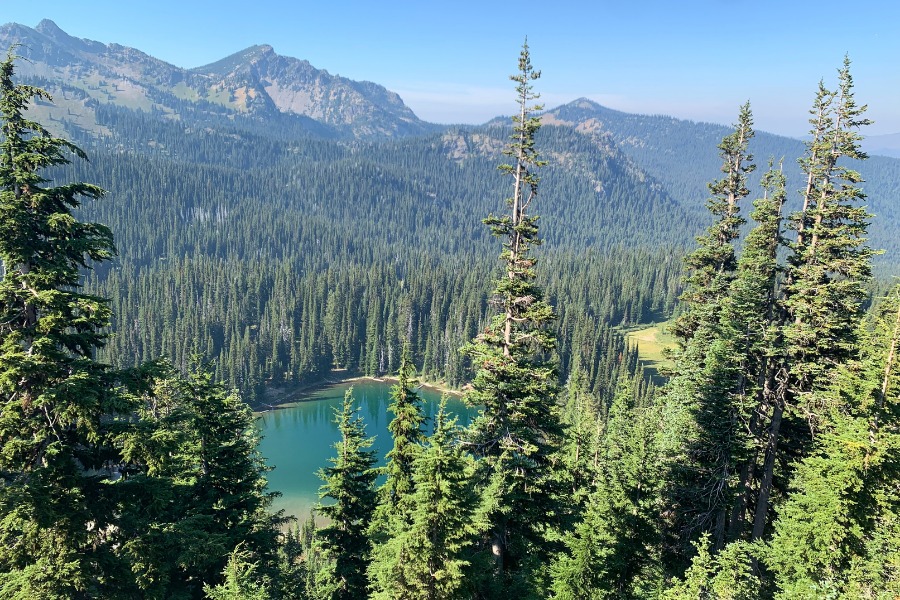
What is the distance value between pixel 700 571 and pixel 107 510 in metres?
16.3

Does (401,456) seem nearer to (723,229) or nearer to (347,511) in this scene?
(347,511)

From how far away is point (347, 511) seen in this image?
24656 mm

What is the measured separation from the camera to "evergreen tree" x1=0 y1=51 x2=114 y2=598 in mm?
11766

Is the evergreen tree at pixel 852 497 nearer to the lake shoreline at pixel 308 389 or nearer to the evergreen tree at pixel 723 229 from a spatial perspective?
the evergreen tree at pixel 723 229

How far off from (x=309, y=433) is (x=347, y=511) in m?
89.6

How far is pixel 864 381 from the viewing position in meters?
17.8

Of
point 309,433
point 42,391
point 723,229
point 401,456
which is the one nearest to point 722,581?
point 401,456

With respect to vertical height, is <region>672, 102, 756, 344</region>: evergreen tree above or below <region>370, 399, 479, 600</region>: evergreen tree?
above

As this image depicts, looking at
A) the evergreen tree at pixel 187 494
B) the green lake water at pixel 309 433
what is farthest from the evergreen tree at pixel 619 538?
the green lake water at pixel 309 433

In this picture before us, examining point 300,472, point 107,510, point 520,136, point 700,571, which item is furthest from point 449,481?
point 300,472

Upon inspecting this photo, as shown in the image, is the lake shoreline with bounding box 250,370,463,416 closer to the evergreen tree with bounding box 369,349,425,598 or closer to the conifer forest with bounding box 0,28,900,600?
the evergreen tree with bounding box 369,349,425,598

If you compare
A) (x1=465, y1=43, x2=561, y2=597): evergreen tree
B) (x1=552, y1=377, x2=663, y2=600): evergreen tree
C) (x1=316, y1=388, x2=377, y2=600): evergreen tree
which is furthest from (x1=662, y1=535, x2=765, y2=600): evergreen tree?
(x1=316, y1=388, x2=377, y2=600): evergreen tree

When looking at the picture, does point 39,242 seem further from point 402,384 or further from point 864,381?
point 864,381

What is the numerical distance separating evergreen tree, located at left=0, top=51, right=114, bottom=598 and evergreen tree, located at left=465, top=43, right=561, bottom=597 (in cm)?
1216
